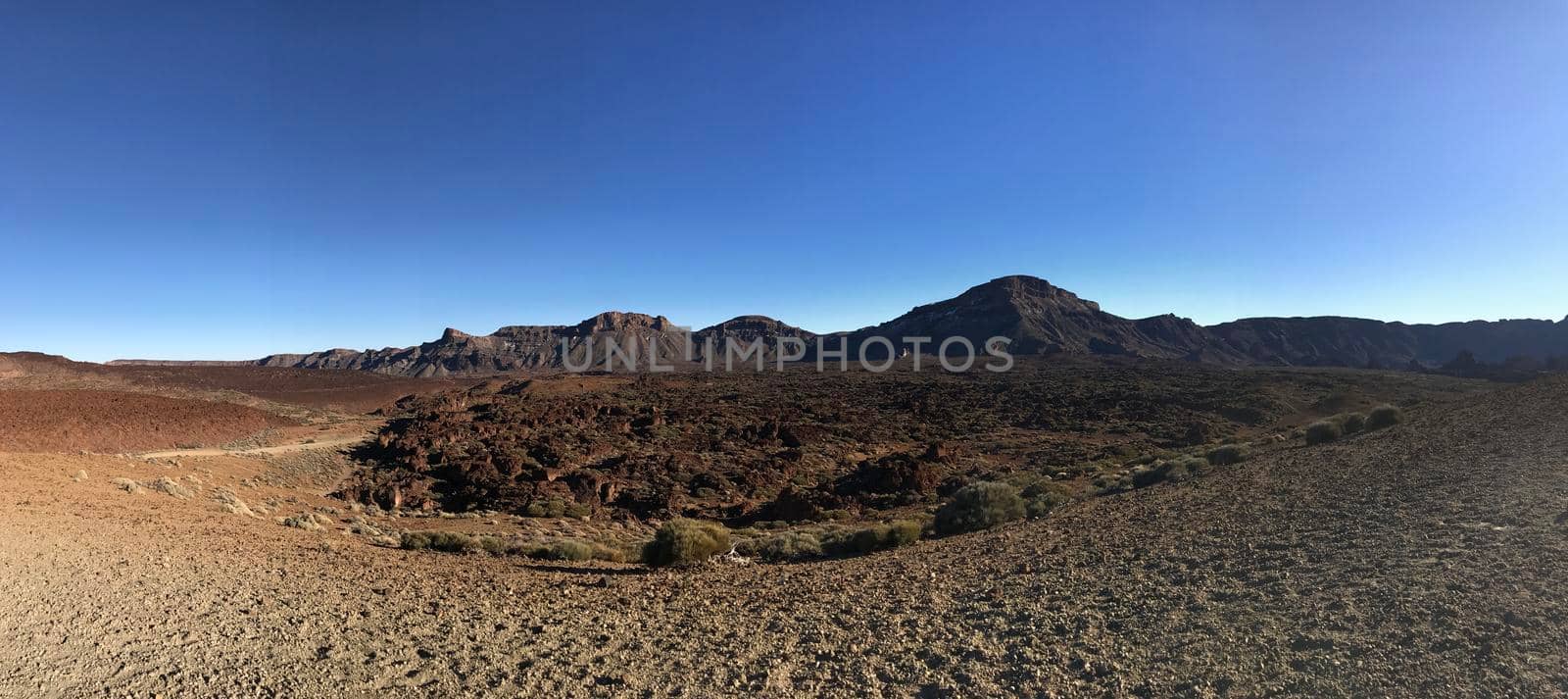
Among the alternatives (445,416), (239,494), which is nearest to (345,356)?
(445,416)

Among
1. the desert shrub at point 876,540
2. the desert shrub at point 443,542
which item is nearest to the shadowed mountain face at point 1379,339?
the desert shrub at point 876,540

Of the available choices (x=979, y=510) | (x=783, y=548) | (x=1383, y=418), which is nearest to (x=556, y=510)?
(x=783, y=548)

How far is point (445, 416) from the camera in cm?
4591

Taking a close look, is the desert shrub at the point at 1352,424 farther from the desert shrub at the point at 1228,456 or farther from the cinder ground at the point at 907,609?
the cinder ground at the point at 907,609

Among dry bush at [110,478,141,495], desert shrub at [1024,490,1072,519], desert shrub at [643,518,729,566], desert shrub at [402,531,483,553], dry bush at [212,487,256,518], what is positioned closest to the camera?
desert shrub at [643,518,729,566]

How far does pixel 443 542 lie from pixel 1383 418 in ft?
87.6

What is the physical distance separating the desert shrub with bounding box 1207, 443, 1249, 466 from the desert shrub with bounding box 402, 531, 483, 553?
20076mm

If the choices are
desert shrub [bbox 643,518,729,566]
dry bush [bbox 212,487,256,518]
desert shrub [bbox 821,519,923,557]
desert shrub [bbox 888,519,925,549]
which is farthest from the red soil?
desert shrub [bbox 888,519,925,549]

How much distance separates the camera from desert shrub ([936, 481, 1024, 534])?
48.8ft

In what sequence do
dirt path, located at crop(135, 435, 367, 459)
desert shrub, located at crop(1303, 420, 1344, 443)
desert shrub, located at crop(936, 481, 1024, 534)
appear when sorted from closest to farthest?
desert shrub, located at crop(936, 481, 1024, 534) < desert shrub, located at crop(1303, 420, 1344, 443) < dirt path, located at crop(135, 435, 367, 459)

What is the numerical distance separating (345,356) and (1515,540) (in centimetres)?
23002

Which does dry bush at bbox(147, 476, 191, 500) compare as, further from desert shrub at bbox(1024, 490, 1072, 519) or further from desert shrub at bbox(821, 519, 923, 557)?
desert shrub at bbox(1024, 490, 1072, 519)

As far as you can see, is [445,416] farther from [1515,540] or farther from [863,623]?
[1515,540]

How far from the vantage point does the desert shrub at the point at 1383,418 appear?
1867cm
